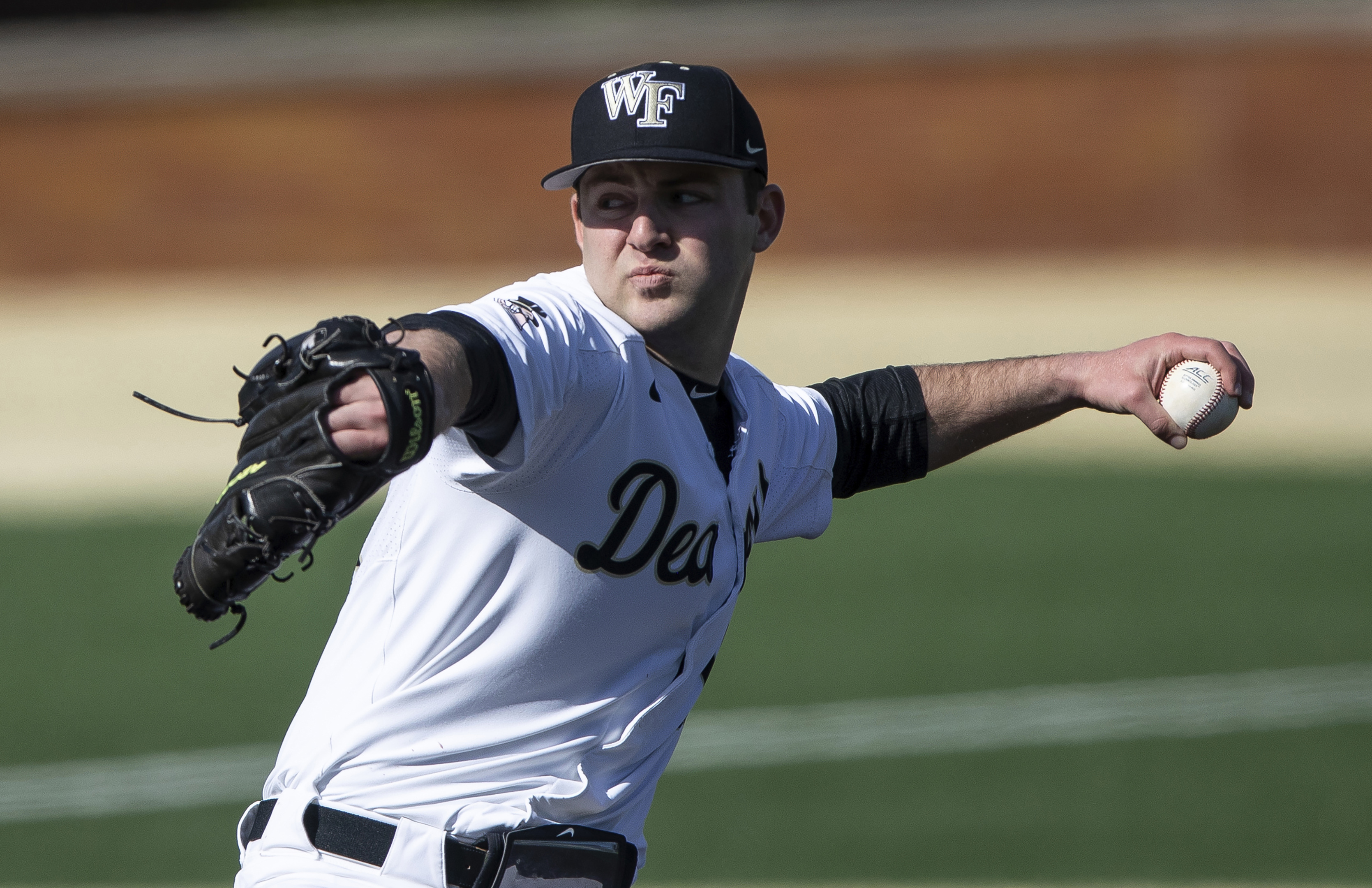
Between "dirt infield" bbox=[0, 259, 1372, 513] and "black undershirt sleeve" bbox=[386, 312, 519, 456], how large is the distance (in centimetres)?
1174

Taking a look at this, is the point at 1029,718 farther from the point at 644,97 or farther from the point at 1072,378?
the point at 644,97

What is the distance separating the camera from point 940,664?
31.9 ft

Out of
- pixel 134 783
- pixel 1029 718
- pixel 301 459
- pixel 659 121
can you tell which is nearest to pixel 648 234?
pixel 659 121

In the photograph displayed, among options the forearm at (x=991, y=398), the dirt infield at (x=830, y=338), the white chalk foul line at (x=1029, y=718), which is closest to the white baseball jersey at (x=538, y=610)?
the forearm at (x=991, y=398)

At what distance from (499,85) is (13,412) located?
7.25m

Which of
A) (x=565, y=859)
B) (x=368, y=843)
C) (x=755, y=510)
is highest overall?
(x=755, y=510)

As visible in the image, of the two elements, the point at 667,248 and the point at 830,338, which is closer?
the point at 667,248

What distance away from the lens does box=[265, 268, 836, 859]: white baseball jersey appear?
2.98 meters

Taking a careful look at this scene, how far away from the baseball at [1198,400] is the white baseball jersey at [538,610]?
3.75ft

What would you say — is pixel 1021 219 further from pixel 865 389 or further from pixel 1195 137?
pixel 865 389

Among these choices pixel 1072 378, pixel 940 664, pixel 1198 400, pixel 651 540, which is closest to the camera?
pixel 651 540

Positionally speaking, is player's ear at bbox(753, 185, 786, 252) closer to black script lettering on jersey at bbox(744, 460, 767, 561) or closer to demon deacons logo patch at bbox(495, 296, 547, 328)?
black script lettering on jersey at bbox(744, 460, 767, 561)

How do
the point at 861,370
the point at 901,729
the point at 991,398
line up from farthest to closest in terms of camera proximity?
1. the point at 861,370
2. the point at 901,729
3. the point at 991,398

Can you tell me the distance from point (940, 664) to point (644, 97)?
23.1 feet
